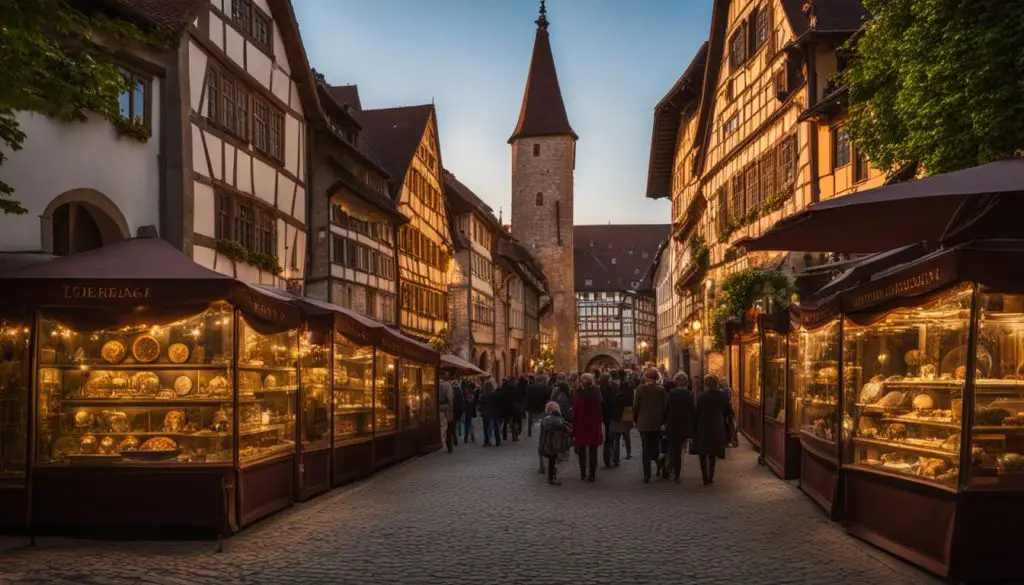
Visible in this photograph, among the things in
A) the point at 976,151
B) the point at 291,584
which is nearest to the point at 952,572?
the point at 291,584

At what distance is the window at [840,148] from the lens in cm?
2303

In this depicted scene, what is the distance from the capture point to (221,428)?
36.2 ft

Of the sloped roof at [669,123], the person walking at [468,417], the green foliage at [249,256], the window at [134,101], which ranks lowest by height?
the person walking at [468,417]

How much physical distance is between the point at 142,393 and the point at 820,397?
7.27 m

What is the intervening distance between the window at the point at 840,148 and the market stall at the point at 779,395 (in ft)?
20.4

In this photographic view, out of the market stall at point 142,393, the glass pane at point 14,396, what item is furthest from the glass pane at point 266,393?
the glass pane at point 14,396

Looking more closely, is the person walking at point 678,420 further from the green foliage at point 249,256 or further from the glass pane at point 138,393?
the green foliage at point 249,256

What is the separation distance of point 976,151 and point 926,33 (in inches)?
72.3

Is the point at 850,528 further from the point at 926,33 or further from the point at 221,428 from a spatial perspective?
the point at 926,33

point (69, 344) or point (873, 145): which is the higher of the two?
point (873, 145)

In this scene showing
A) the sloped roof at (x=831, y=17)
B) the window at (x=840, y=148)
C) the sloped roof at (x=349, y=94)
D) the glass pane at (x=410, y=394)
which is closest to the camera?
the glass pane at (x=410, y=394)

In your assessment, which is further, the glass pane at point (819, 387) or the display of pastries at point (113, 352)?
the glass pane at point (819, 387)

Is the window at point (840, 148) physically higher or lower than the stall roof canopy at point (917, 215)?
higher

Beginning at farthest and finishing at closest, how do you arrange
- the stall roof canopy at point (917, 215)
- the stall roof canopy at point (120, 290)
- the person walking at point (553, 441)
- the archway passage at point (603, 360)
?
the archway passage at point (603, 360)
the person walking at point (553, 441)
the stall roof canopy at point (120, 290)
the stall roof canopy at point (917, 215)
